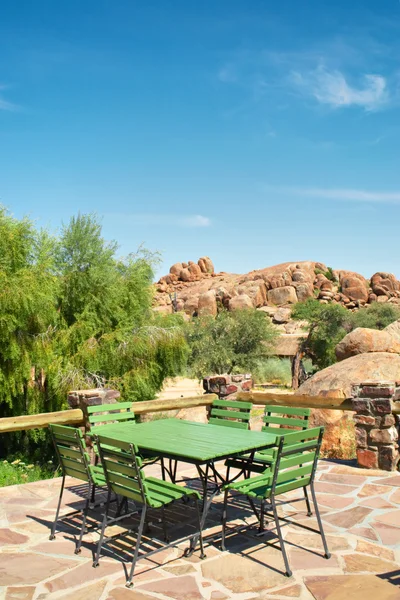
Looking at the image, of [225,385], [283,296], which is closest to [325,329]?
[225,385]

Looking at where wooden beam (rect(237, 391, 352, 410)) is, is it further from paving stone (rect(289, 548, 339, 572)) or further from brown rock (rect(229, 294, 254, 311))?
brown rock (rect(229, 294, 254, 311))

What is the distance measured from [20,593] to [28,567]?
0.45 m

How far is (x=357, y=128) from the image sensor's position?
13312 millimetres

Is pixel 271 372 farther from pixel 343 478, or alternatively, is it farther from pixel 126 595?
pixel 126 595

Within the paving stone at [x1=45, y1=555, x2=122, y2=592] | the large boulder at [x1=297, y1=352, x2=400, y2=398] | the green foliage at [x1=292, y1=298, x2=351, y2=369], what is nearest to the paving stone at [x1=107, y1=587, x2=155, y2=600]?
the paving stone at [x1=45, y1=555, x2=122, y2=592]

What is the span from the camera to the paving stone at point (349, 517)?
464 centimetres

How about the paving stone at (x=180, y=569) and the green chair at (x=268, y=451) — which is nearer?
the paving stone at (x=180, y=569)

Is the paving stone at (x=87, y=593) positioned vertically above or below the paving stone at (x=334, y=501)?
above

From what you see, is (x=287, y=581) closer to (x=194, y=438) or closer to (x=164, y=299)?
(x=194, y=438)

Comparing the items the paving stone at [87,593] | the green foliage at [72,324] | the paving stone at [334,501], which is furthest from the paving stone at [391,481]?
the green foliage at [72,324]

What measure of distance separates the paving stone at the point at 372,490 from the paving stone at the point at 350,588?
2048 millimetres

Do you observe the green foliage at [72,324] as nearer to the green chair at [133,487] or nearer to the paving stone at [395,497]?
the green chair at [133,487]

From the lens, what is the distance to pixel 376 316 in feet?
123

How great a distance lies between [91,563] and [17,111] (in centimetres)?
1127
